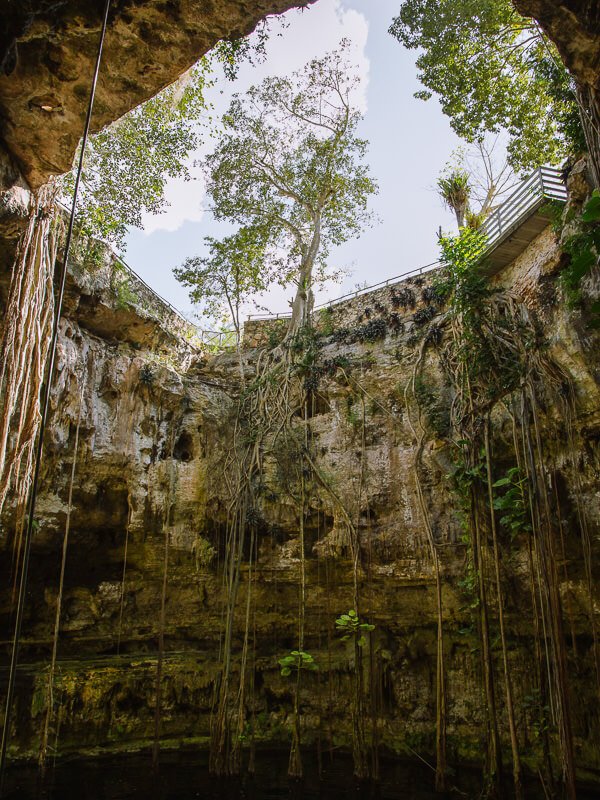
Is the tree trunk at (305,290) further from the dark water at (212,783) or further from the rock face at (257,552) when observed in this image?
the dark water at (212,783)

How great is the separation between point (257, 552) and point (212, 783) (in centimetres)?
→ 304

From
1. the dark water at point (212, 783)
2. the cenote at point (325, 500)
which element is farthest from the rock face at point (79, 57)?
the dark water at point (212, 783)

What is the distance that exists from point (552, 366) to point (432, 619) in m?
4.33

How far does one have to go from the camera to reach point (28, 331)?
4.16m

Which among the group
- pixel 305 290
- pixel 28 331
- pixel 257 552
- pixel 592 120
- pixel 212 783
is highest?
pixel 305 290

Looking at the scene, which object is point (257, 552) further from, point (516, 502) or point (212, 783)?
point (516, 502)

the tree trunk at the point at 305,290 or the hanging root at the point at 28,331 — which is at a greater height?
the tree trunk at the point at 305,290

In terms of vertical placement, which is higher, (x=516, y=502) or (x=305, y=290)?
(x=305, y=290)

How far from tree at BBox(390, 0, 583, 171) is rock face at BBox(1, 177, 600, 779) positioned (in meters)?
1.87

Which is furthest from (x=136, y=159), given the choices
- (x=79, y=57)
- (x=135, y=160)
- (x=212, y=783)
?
(x=212, y=783)

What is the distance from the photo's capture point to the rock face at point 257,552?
23.8ft

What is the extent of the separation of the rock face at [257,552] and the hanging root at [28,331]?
118 inches

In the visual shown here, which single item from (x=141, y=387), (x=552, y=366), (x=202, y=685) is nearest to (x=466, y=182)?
(x=552, y=366)

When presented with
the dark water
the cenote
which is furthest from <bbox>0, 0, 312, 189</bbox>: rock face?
the dark water
